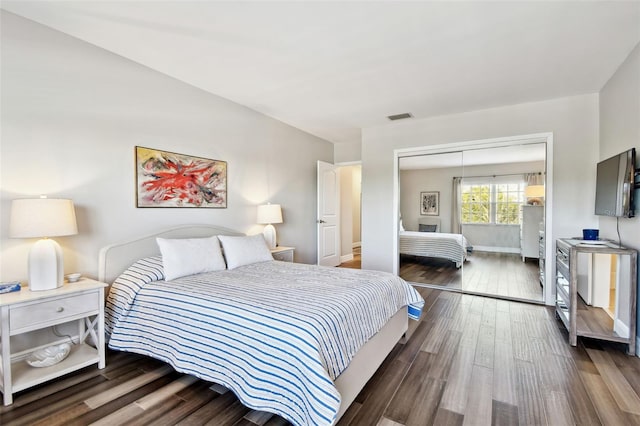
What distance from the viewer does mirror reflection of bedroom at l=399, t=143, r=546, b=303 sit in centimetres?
400

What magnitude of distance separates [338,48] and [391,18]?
0.54 metres

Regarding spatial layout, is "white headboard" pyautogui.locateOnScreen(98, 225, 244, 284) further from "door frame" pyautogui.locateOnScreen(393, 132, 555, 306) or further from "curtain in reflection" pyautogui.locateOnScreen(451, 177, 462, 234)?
"curtain in reflection" pyautogui.locateOnScreen(451, 177, 462, 234)

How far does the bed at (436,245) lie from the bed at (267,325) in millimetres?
2180

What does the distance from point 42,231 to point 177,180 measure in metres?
1.35

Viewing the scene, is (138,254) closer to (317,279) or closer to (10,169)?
(10,169)

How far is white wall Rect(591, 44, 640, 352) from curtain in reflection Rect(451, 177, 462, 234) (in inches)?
61.3

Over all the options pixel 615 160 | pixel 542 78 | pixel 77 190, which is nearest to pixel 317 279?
pixel 77 190

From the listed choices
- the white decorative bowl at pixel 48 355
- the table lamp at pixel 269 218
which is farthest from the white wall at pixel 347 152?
the white decorative bowl at pixel 48 355

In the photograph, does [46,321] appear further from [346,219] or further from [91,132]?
[346,219]

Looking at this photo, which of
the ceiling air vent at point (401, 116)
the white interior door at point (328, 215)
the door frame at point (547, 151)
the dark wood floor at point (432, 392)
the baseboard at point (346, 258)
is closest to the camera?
the dark wood floor at point (432, 392)

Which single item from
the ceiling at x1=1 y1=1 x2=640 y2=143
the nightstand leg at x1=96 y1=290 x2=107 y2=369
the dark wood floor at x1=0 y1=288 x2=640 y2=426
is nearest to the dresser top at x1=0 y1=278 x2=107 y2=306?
the nightstand leg at x1=96 y1=290 x2=107 y2=369

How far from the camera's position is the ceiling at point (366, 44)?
211 cm

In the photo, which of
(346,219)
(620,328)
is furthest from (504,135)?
(346,219)

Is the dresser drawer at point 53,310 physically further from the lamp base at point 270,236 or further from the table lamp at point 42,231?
the lamp base at point 270,236
